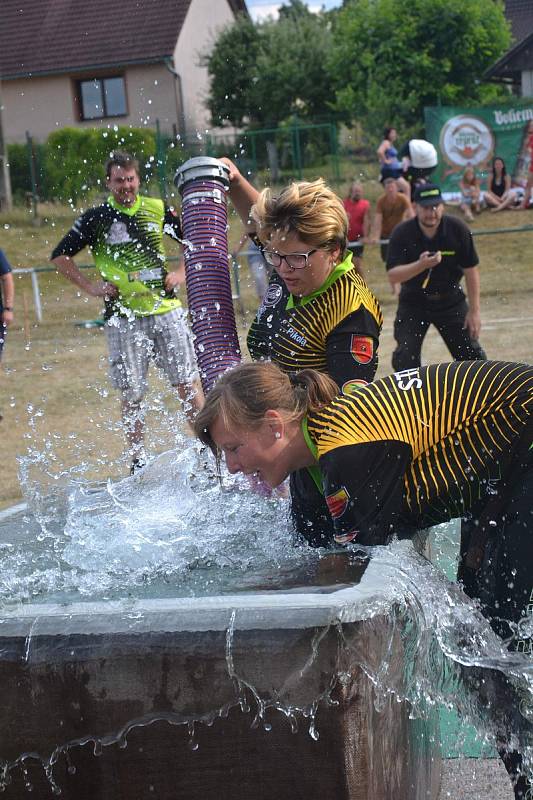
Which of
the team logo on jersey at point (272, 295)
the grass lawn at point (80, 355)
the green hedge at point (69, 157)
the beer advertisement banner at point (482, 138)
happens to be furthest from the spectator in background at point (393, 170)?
the team logo on jersey at point (272, 295)

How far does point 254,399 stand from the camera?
292cm

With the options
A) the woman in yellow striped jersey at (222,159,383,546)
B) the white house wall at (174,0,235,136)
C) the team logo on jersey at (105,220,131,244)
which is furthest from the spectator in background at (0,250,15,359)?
the white house wall at (174,0,235,136)

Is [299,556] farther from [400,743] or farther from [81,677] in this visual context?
[81,677]

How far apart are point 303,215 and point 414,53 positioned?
30.1 metres

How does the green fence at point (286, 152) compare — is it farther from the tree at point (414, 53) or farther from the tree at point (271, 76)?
the tree at point (271, 76)

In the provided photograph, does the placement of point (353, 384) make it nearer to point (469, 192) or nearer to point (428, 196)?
point (428, 196)

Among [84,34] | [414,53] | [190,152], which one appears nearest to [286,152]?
[190,152]

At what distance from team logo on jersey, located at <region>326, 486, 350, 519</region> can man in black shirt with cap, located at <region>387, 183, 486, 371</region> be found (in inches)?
187

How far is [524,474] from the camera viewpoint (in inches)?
117

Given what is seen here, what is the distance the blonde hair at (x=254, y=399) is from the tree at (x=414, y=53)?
28779 millimetres

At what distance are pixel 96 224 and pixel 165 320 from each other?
0.75 metres

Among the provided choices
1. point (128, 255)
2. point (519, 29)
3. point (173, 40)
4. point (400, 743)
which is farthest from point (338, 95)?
point (400, 743)

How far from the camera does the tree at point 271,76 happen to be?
3519 centimetres

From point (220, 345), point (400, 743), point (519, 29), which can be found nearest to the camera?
point (400, 743)
